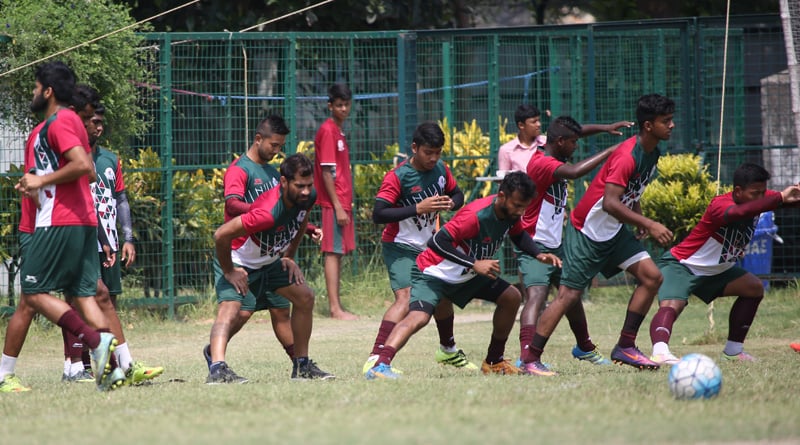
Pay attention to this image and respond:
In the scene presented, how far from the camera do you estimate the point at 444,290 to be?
8.48m

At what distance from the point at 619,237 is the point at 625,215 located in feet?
1.47

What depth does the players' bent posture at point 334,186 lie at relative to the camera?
12367 millimetres

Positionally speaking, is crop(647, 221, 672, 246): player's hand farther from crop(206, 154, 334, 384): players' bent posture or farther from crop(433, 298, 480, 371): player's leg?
crop(206, 154, 334, 384): players' bent posture

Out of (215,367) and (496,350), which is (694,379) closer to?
(496,350)

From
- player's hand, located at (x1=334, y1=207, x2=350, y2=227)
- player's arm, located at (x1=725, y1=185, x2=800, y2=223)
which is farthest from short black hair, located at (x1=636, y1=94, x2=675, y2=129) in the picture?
player's hand, located at (x1=334, y1=207, x2=350, y2=227)

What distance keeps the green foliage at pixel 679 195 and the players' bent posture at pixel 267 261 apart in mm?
6512

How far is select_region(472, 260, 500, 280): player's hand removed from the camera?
8062 mm

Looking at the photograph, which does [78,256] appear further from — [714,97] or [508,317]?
[714,97]

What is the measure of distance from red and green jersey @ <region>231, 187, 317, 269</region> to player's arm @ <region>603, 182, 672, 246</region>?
218 centimetres

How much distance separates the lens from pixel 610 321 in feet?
42.2

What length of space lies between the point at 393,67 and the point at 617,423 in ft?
30.8

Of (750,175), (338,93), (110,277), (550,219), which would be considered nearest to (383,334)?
(550,219)

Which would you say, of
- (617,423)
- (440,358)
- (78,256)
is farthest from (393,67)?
(617,423)

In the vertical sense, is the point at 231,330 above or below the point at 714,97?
below
